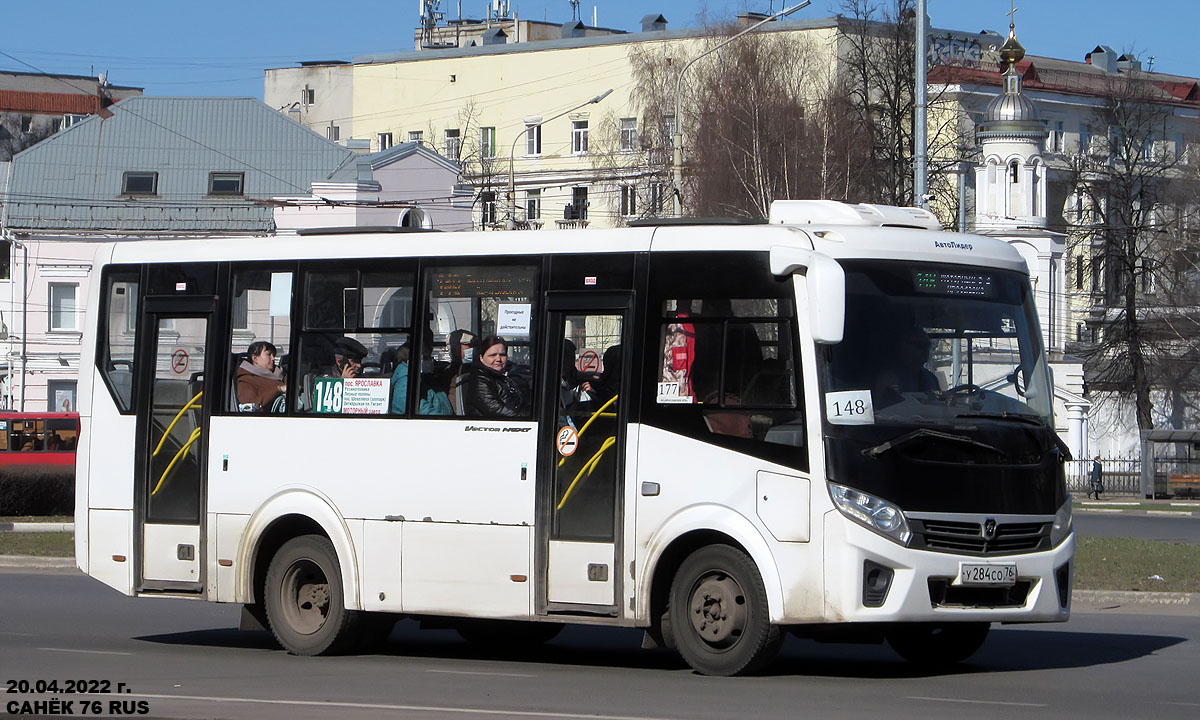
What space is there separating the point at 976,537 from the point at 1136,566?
1109 centimetres

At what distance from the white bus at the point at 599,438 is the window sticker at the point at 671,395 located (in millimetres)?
15

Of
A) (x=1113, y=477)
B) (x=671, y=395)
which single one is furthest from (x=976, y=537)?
(x=1113, y=477)

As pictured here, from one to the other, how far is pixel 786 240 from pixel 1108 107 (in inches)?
3114

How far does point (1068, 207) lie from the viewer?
98.4 meters

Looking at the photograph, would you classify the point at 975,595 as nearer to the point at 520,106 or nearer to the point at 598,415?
the point at 598,415

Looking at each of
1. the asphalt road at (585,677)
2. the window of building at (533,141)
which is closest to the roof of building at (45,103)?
the window of building at (533,141)

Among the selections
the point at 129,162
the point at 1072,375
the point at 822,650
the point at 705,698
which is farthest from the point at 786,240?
the point at 1072,375

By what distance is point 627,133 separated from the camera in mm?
90000

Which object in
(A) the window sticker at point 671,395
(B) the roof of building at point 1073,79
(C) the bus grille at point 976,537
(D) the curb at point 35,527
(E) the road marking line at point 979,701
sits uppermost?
(B) the roof of building at point 1073,79

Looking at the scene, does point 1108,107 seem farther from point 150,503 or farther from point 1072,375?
point 150,503

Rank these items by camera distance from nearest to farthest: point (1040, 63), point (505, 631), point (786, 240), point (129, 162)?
point (786, 240) → point (505, 631) → point (129, 162) → point (1040, 63)

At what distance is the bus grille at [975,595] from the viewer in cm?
1194

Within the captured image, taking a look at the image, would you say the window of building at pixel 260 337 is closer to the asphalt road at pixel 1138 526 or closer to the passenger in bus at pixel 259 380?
the passenger in bus at pixel 259 380

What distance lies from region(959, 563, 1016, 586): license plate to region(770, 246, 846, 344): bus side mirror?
1.69 metres
